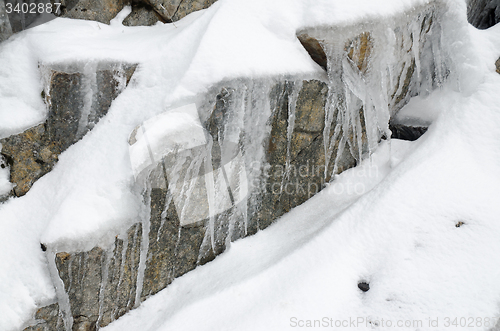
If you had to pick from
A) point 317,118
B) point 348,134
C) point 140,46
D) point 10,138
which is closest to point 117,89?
point 140,46

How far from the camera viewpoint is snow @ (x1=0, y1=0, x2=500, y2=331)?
2.47m

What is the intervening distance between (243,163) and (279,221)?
0.82 m

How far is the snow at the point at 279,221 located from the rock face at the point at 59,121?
0.27ft

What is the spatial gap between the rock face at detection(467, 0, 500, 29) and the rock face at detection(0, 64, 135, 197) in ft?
Answer: 18.0

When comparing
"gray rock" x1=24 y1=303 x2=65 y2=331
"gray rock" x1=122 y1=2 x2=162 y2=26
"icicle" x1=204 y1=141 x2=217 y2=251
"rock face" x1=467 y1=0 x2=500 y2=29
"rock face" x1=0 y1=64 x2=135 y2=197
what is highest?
"gray rock" x1=122 y1=2 x2=162 y2=26

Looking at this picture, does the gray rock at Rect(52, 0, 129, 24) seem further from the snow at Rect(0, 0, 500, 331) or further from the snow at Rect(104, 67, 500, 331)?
the snow at Rect(104, 67, 500, 331)

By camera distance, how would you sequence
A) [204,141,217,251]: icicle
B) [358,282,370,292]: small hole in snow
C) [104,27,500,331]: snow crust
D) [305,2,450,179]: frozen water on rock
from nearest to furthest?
[104,27,500,331]: snow crust < [358,282,370,292]: small hole in snow < [204,141,217,251]: icicle < [305,2,450,179]: frozen water on rock

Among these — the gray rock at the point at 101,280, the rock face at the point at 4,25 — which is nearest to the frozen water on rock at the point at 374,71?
the gray rock at the point at 101,280

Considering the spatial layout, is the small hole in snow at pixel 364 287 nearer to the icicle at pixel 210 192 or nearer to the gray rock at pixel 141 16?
the icicle at pixel 210 192

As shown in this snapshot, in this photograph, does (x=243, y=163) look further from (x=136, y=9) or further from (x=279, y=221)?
(x=136, y=9)

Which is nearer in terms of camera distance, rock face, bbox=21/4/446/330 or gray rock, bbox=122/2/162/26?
rock face, bbox=21/4/446/330

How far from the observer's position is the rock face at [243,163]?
2.79m

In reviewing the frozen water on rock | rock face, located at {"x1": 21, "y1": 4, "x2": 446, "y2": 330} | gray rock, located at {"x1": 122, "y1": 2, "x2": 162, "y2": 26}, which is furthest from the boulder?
the frozen water on rock

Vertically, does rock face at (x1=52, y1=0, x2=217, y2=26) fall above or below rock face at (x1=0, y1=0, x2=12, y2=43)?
above
